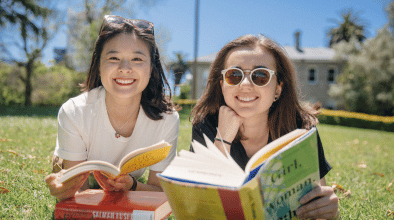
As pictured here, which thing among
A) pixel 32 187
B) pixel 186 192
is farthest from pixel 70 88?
pixel 186 192

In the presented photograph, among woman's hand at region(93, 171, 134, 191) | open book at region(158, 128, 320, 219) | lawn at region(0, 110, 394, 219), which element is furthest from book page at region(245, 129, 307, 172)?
lawn at region(0, 110, 394, 219)

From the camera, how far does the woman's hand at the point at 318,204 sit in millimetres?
1402

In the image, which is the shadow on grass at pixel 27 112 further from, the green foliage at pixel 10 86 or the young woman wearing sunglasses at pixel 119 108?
the green foliage at pixel 10 86

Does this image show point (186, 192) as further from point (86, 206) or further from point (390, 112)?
point (390, 112)

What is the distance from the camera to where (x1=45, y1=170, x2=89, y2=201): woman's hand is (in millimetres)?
1532

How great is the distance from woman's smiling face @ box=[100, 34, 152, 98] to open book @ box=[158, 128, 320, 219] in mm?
1086

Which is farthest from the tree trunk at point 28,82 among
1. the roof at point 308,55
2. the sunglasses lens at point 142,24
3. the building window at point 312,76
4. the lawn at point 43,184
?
the building window at point 312,76

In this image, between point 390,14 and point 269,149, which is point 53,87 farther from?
point 390,14

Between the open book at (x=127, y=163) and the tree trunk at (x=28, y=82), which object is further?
the tree trunk at (x=28, y=82)

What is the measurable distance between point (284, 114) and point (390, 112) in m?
26.3

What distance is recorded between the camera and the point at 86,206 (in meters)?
1.51

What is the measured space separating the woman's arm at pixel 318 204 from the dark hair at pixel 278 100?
902 millimetres

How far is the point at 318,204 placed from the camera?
143 cm

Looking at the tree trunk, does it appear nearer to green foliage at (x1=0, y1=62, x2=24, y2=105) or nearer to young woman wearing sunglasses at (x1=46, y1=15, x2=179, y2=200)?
green foliage at (x1=0, y1=62, x2=24, y2=105)
